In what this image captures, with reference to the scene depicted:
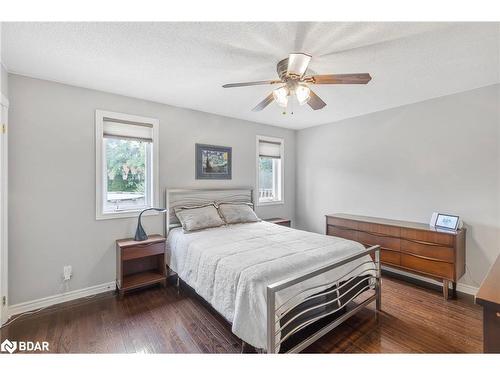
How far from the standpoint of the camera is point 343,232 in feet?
12.3

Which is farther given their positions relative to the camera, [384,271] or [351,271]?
[384,271]

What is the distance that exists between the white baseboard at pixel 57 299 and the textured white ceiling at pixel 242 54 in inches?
95.8

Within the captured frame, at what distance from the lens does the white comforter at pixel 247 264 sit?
166 centimetres

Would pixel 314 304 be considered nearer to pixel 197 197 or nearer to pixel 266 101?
pixel 266 101

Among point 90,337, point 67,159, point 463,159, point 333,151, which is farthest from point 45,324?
point 463,159

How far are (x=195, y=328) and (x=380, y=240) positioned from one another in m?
2.68

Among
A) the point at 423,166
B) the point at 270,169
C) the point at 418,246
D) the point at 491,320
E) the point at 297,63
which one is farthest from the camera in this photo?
the point at 270,169

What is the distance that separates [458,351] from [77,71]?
430cm

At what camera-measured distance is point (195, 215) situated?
10.6 feet

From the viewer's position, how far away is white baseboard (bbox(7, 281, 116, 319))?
93.8 inches

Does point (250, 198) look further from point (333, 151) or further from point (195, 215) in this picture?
point (333, 151)

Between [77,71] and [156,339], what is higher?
[77,71]

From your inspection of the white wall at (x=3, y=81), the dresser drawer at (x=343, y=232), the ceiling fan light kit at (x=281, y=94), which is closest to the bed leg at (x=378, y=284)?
the dresser drawer at (x=343, y=232)

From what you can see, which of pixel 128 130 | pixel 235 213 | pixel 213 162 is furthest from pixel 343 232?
pixel 128 130
